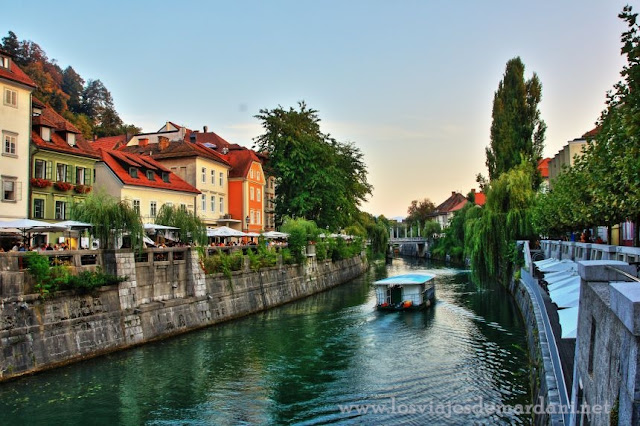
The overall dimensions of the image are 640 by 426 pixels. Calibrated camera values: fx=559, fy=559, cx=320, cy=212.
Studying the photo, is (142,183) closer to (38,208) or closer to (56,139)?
(56,139)

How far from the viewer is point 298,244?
40781 mm

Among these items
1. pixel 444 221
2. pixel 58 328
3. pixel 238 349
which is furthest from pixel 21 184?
pixel 444 221

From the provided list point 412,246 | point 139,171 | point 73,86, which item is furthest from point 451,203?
point 139,171

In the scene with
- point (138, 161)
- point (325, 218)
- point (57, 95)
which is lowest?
point (325, 218)

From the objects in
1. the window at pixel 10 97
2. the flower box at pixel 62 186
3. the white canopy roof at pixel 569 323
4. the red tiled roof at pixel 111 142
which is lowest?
the white canopy roof at pixel 569 323

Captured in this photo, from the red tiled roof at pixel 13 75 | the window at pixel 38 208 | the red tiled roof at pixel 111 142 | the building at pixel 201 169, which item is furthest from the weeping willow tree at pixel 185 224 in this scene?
the red tiled roof at pixel 111 142

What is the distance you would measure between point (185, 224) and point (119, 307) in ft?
26.4

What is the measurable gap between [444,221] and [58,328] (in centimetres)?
11801

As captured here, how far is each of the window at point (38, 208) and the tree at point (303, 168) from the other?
73.3 feet

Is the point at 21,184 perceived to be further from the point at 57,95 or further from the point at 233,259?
the point at 57,95

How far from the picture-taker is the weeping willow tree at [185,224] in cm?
2905

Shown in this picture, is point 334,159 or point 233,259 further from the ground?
point 334,159

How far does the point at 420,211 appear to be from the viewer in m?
133

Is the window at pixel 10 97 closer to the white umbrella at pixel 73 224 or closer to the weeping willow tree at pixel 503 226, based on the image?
the white umbrella at pixel 73 224
